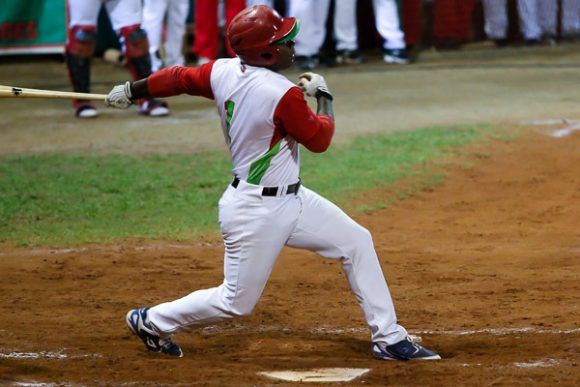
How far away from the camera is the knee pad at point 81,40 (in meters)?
11.2

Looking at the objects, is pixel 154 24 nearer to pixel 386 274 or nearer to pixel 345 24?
pixel 345 24

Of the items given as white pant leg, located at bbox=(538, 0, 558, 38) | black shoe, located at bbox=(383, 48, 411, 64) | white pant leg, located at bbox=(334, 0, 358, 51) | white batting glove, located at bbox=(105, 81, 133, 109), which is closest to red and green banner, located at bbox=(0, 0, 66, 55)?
white pant leg, located at bbox=(334, 0, 358, 51)

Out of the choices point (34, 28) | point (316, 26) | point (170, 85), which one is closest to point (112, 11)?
point (316, 26)

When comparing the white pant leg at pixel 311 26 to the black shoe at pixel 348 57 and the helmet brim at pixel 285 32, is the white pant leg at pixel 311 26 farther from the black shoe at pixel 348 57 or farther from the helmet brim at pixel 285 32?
the helmet brim at pixel 285 32

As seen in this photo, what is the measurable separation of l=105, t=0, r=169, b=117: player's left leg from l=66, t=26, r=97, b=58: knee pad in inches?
10.2

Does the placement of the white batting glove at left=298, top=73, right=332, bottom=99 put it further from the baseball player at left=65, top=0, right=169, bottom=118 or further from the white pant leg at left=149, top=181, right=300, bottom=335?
the baseball player at left=65, top=0, right=169, bottom=118

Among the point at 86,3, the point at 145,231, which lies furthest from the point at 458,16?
the point at 145,231

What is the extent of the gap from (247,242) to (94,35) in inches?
266

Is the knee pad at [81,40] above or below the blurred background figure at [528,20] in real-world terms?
above

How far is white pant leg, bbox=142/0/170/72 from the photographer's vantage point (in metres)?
12.3

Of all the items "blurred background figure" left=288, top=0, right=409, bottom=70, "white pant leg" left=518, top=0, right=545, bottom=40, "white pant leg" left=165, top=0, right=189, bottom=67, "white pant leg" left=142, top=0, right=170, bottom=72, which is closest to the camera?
"white pant leg" left=142, top=0, right=170, bottom=72

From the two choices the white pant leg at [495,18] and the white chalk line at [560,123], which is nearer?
the white chalk line at [560,123]

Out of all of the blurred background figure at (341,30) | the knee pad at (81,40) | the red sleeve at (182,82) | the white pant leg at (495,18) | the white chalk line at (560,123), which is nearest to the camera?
the red sleeve at (182,82)

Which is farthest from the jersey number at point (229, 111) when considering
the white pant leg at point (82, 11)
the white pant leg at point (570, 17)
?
the white pant leg at point (570, 17)
